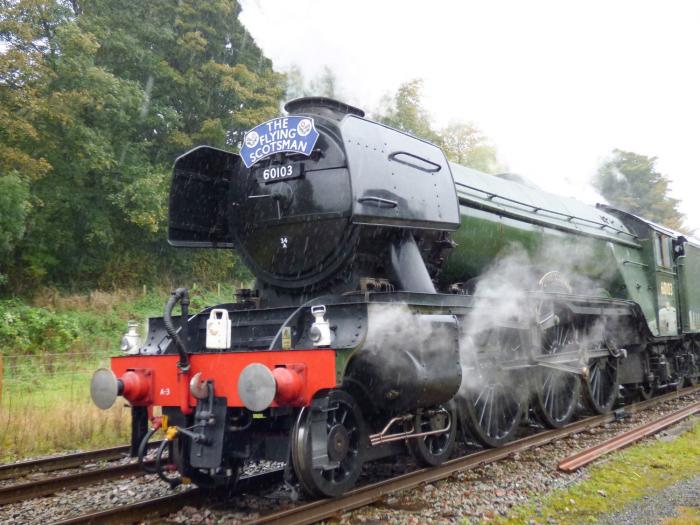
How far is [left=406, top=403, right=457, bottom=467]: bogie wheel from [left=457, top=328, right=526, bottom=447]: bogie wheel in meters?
0.29

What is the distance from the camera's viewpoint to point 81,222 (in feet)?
56.9

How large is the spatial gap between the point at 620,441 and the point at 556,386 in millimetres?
1352

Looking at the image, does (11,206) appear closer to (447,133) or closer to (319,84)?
(319,84)

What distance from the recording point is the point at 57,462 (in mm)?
6043

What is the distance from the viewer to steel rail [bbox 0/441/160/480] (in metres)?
5.68

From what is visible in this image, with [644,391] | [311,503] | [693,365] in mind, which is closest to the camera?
[311,503]

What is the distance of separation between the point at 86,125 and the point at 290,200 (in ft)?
45.6

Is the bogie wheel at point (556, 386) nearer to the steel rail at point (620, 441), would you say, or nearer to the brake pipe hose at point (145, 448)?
the steel rail at point (620, 441)

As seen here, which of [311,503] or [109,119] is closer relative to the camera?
[311,503]

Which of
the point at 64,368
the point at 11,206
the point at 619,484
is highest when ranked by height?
the point at 11,206

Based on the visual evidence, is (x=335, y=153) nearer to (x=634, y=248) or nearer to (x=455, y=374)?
(x=455, y=374)

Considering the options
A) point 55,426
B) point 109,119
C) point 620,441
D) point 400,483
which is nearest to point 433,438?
point 400,483

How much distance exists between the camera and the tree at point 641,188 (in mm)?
41031

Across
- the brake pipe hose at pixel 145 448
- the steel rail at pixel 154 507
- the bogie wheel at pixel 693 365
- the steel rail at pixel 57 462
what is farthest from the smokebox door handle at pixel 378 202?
the bogie wheel at pixel 693 365
